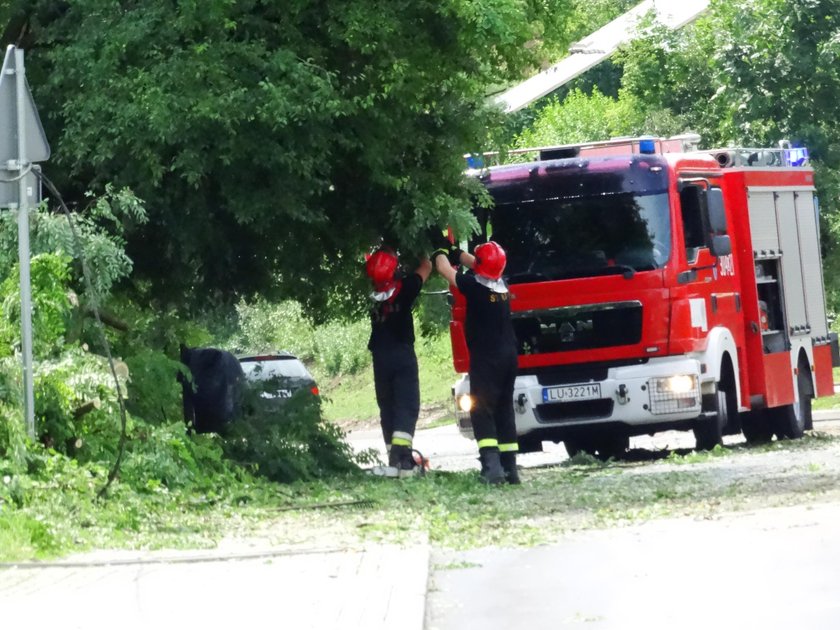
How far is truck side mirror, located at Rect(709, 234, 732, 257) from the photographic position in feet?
56.3

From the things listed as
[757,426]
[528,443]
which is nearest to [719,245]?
[528,443]

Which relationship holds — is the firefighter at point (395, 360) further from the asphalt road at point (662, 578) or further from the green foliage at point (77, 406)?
the asphalt road at point (662, 578)

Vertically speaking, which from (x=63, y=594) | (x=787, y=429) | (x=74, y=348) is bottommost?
(x=787, y=429)

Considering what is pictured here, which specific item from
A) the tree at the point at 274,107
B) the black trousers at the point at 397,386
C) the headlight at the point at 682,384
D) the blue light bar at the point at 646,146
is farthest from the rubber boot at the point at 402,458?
the blue light bar at the point at 646,146

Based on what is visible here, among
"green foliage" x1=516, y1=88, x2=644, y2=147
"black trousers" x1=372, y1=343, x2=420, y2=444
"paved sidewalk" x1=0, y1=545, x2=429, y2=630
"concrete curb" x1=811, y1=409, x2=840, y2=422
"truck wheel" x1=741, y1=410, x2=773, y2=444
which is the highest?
"green foliage" x1=516, y1=88, x2=644, y2=147

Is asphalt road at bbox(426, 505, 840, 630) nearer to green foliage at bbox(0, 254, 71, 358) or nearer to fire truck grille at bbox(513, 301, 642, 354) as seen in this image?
green foliage at bbox(0, 254, 71, 358)

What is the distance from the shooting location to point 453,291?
17203 millimetres

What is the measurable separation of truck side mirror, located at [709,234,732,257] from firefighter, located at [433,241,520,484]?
389 cm

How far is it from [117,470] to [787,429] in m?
10.5

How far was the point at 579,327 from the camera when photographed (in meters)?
17.0

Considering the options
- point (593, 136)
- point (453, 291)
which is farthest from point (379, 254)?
point (593, 136)

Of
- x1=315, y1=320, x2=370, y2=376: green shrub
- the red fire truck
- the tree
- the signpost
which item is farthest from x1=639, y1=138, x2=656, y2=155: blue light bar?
x1=315, y1=320, x2=370, y2=376: green shrub

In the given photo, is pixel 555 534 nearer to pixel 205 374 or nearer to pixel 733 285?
pixel 205 374

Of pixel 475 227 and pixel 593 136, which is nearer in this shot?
pixel 475 227
